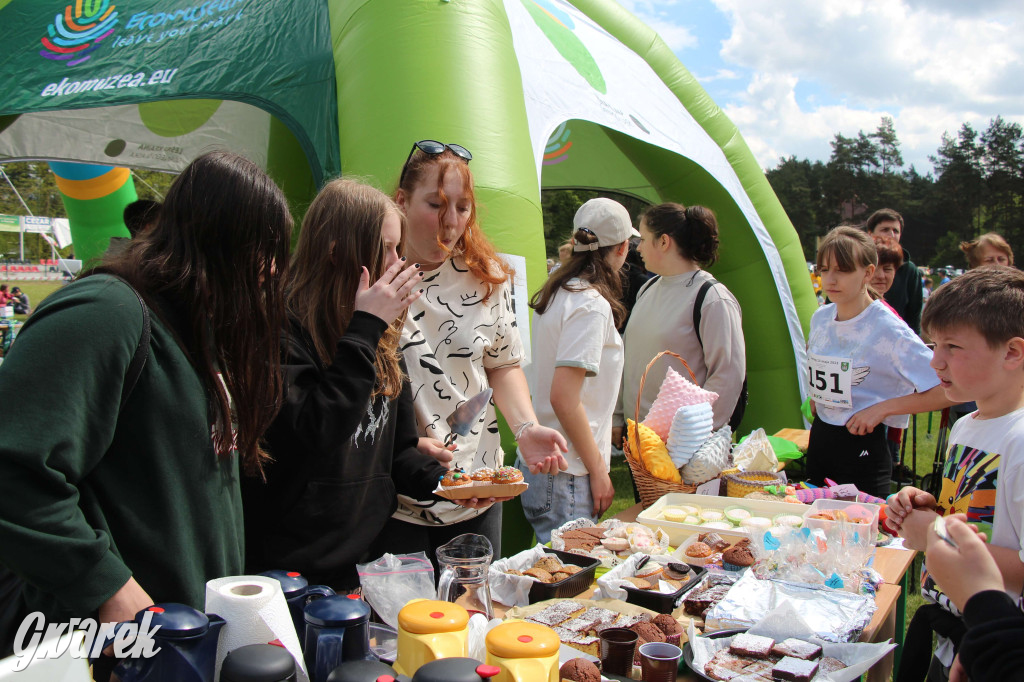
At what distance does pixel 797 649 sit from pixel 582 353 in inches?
51.3

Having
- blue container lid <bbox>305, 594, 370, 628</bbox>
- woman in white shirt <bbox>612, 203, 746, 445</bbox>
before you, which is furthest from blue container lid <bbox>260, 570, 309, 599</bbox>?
woman in white shirt <bbox>612, 203, 746, 445</bbox>

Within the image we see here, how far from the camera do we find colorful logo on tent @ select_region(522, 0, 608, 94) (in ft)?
14.5

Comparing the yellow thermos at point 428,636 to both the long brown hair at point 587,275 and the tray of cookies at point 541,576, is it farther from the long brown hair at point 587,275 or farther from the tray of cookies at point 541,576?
the long brown hair at point 587,275

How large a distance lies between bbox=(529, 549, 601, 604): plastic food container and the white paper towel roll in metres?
0.83

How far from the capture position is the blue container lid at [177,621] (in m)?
0.91

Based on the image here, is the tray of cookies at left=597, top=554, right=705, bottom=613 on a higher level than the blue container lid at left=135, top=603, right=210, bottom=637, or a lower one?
lower

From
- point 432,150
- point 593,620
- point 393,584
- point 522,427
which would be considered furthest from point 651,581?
point 432,150

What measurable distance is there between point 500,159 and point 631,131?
175 centimetres

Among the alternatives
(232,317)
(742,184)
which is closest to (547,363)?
(232,317)

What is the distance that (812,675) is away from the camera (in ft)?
4.48

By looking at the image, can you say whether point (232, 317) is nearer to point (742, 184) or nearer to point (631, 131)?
point (631, 131)

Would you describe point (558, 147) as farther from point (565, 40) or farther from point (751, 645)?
point (751, 645)

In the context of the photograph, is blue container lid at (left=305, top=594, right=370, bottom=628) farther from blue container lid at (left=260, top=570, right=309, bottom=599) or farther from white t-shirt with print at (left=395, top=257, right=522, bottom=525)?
white t-shirt with print at (left=395, top=257, right=522, bottom=525)

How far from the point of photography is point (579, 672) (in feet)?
3.99
